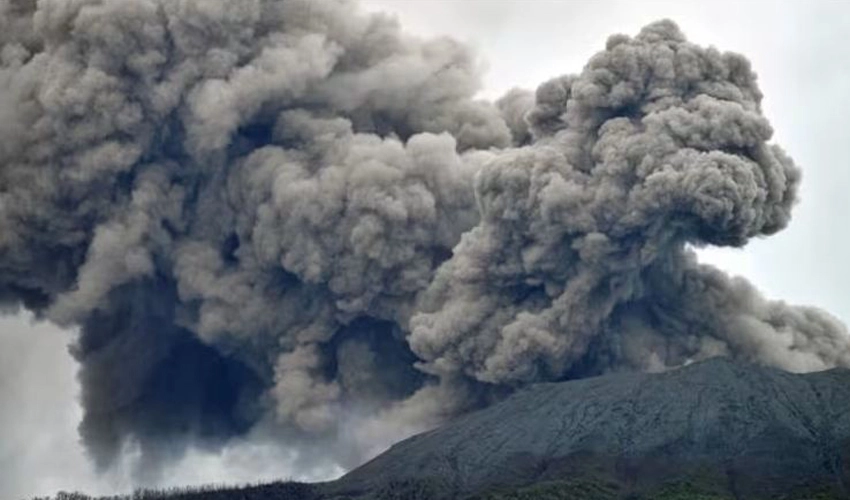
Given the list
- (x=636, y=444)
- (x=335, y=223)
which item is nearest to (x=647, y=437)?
(x=636, y=444)

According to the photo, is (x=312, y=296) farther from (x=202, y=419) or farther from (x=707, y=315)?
(x=707, y=315)

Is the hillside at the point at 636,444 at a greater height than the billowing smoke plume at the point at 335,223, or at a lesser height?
lesser

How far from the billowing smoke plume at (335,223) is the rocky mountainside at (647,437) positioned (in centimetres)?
127

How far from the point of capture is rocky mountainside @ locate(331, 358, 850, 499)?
108m

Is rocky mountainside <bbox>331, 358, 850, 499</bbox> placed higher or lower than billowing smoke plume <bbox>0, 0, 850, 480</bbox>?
lower

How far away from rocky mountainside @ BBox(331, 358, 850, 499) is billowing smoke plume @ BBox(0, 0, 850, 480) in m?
1.27

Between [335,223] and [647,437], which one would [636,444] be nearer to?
[647,437]

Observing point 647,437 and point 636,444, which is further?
point 647,437

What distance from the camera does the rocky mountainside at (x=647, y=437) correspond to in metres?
108

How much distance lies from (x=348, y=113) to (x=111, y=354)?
13.7 m

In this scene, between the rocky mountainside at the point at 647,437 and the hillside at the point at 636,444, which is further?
the rocky mountainside at the point at 647,437

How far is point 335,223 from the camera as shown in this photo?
112 metres

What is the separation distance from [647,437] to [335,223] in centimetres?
1470

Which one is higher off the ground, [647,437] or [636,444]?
[647,437]
